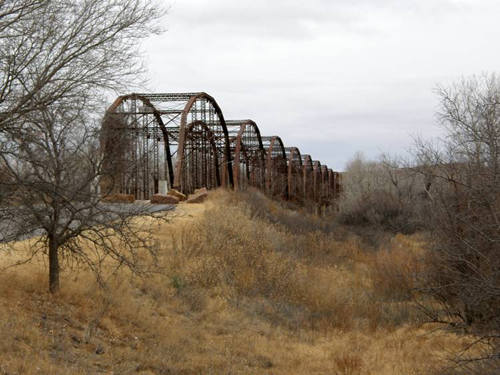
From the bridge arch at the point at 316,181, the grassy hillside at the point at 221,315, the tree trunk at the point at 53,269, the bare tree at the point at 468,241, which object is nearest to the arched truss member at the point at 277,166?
the bridge arch at the point at 316,181

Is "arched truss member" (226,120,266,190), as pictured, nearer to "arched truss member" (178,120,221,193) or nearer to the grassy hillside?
"arched truss member" (178,120,221,193)

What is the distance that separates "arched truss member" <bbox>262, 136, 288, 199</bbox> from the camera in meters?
51.2

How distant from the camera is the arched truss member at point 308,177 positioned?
64750mm

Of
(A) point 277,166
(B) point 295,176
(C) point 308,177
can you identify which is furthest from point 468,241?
(C) point 308,177

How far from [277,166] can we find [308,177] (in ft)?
54.3

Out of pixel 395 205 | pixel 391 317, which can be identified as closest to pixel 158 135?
pixel 395 205

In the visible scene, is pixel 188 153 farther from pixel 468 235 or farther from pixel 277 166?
pixel 468 235

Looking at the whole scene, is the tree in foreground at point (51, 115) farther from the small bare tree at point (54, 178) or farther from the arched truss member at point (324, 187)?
the arched truss member at point (324, 187)

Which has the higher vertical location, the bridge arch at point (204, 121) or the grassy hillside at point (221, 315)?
the bridge arch at point (204, 121)

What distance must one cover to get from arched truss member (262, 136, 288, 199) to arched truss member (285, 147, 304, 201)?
0.61 meters

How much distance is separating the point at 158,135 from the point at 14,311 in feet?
93.1

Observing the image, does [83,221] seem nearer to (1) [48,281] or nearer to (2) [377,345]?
(1) [48,281]

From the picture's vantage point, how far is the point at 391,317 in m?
17.6

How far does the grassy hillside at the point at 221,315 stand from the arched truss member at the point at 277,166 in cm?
2719
